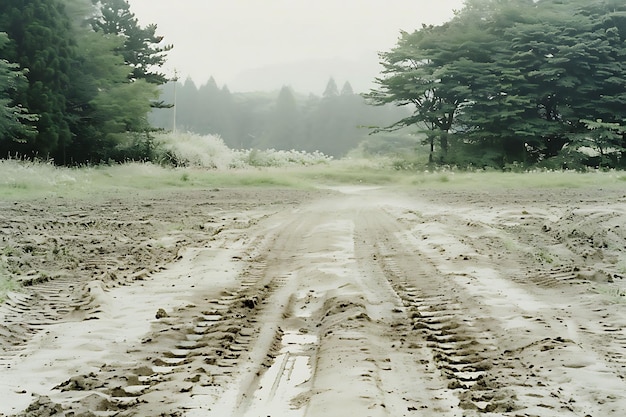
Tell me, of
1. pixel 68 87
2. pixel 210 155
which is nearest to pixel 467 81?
pixel 210 155

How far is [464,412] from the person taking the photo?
9.34ft

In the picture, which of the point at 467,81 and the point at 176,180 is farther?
the point at 467,81

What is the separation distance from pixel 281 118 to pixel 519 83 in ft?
105

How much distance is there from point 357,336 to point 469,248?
3.80 m

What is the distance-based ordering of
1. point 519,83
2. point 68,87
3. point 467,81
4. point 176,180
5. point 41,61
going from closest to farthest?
point 176,180 → point 41,61 → point 68,87 → point 519,83 → point 467,81

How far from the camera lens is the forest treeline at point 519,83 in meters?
27.4

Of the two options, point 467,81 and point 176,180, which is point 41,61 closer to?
point 176,180

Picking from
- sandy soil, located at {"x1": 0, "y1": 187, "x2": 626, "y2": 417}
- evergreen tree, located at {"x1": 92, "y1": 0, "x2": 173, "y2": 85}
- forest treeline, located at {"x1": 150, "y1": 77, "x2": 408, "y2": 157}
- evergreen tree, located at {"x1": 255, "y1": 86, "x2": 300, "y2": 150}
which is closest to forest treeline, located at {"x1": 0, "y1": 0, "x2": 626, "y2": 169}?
evergreen tree, located at {"x1": 92, "y1": 0, "x2": 173, "y2": 85}

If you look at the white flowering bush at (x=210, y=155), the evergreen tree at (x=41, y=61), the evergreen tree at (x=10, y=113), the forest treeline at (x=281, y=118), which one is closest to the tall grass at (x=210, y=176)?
the white flowering bush at (x=210, y=155)

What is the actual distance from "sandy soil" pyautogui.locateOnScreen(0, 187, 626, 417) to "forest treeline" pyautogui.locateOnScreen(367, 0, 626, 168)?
776 inches

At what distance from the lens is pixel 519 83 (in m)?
28.6

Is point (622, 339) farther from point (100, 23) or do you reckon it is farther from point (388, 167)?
point (100, 23)

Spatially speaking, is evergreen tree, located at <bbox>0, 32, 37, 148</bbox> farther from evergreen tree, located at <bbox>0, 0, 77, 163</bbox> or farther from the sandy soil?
the sandy soil

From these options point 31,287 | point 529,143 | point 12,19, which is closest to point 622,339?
point 31,287
